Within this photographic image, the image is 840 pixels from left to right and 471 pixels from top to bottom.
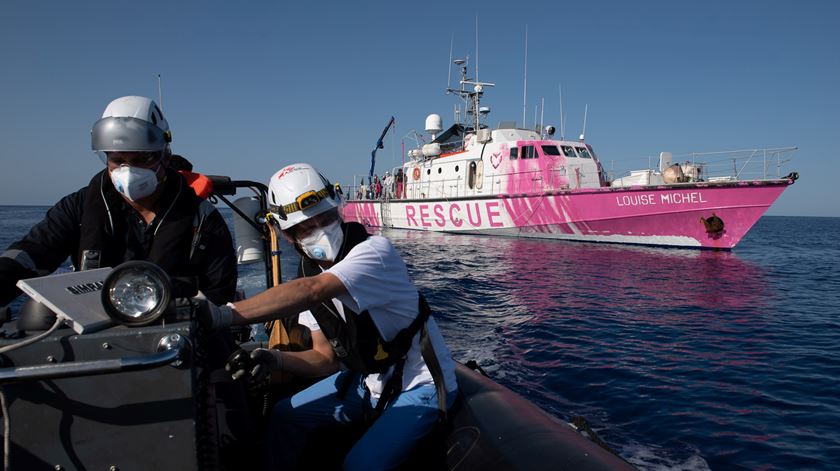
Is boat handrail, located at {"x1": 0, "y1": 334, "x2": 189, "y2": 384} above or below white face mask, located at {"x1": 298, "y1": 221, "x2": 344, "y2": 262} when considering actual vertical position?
below

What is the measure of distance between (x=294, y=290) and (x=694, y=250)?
2084 centimetres

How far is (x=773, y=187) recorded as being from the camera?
697 inches

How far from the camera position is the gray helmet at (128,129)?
2.23 meters

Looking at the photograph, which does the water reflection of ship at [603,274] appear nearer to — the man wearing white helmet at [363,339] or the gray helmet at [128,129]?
the man wearing white helmet at [363,339]

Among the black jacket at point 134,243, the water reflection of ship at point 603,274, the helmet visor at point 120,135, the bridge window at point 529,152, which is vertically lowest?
the water reflection of ship at point 603,274

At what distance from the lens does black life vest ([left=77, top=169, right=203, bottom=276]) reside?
2373mm

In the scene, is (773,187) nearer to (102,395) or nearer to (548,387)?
(548,387)

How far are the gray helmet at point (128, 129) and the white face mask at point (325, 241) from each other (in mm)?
833

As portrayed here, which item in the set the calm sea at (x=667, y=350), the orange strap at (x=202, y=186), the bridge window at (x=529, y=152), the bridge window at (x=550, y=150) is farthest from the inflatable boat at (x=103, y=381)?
the bridge window at (x=550, y=150)

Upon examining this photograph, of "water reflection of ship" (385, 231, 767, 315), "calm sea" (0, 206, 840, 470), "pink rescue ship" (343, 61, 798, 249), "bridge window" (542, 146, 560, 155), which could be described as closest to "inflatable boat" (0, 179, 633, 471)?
"calm sea" (0, 206, 840, 470)

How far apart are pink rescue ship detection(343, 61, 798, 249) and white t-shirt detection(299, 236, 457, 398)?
1333 centimetres

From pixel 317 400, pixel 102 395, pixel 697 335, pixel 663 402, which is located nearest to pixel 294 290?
pixel 102 395

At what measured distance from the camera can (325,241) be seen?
2332 mm

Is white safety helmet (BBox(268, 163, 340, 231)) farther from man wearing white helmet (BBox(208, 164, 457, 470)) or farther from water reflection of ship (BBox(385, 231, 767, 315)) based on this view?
water reflection of ship (BBox(385, 231, 767, 315))
